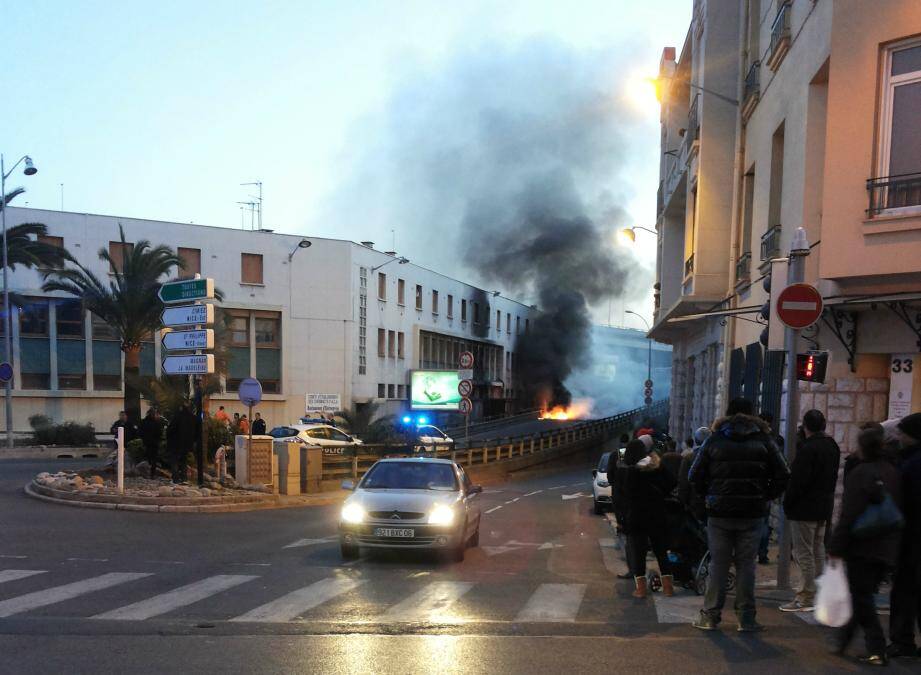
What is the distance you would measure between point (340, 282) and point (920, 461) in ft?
134

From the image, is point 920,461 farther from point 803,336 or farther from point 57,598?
point 57,598

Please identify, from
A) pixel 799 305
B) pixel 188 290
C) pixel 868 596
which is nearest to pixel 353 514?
pixel 799 305

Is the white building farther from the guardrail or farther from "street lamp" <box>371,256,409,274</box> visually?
the guardrail

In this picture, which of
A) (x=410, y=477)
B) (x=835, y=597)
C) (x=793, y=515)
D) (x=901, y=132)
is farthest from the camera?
(x=410, y=477)

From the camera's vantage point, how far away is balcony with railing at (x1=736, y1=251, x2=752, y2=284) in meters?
16.1

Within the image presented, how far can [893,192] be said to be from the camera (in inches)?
401

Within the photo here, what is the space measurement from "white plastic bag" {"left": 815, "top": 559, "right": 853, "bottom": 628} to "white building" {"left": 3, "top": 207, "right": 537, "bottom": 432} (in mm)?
34460

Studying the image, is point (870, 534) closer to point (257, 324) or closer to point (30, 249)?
point (30, 249)

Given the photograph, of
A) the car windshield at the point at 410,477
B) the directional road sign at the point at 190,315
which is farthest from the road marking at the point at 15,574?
the directional road sign at the point at 190,315

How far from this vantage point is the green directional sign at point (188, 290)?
16281mm

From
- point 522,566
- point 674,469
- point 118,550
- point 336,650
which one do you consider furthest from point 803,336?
point 118,550

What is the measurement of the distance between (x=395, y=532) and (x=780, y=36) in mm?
9877

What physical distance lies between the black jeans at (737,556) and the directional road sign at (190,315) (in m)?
12.6

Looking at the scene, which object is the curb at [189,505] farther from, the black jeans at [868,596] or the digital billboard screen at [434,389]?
the digital billboard screen at [434,389]
